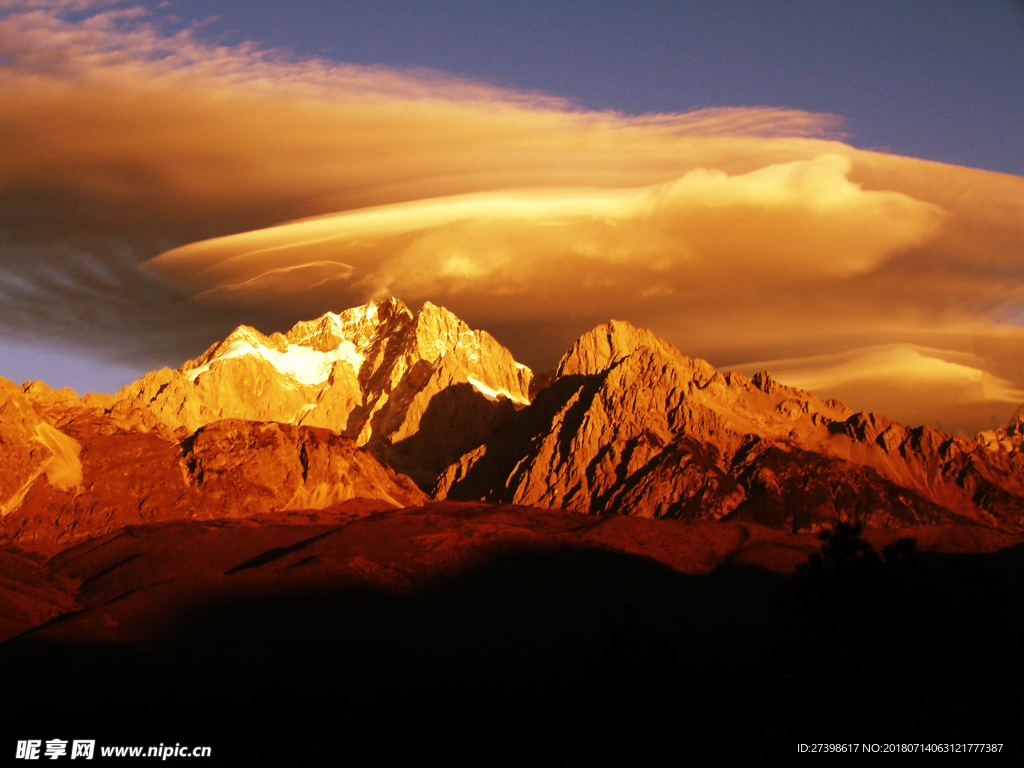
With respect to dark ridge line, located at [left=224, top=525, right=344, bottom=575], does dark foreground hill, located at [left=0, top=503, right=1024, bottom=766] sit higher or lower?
lower

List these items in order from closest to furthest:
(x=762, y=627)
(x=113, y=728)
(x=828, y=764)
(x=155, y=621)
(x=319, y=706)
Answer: (x=828, y=764) < (x=113, y=728) < (x=319, y=706) < (x=155, y=621) < (x=762, y=627)

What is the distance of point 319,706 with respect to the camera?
6431cm

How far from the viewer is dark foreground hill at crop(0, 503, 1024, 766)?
51188 millimetres

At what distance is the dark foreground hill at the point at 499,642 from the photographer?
51.2m

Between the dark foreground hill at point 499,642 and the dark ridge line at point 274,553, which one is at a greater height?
the dark ridge line at point 274,553

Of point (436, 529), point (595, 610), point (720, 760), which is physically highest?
point (436, 529)

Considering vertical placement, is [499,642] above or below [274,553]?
below

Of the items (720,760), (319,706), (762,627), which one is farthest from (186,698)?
(762,627)

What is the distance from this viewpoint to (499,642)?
114750mm

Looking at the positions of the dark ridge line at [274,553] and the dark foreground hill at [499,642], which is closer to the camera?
the dark foreground hill at [499,642]

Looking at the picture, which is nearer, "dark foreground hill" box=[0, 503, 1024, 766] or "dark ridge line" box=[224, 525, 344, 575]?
"dark foreground hill" box=[0, 503, 1024, 766]

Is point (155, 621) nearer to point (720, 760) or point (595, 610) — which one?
point (595, 610)

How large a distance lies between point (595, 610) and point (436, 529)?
53.7 metres

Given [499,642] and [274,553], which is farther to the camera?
[274,553]
